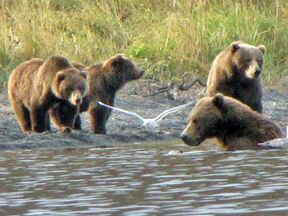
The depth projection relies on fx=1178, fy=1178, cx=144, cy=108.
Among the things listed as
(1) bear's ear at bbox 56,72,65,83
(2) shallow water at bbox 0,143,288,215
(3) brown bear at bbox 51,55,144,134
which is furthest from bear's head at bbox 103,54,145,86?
(2) shallow water at bbox 0,143,288,215

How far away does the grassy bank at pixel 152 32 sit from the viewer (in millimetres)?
16641

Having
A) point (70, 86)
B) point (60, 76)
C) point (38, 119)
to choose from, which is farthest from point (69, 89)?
point (38, 119)

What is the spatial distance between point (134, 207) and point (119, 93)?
7969mm

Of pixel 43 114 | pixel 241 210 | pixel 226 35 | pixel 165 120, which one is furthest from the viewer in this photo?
pixel 226 35

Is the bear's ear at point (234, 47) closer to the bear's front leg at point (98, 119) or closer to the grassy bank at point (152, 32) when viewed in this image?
the bear's front leg at point (98, 119)

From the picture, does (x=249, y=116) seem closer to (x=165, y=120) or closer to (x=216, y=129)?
(x=216, y=129)

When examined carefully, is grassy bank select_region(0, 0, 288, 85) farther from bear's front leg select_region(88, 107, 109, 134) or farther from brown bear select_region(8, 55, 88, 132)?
bear's front leg select_region(88, 107, 109, 134)

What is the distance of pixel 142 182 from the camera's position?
928cm

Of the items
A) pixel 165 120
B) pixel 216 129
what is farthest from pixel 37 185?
pixel 165 120

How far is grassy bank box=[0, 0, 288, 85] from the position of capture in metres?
16.6

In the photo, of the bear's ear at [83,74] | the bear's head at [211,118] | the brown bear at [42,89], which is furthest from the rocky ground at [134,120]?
the bear's head at [211,118]

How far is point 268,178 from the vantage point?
9141 millimetres

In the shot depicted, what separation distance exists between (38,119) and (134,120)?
157 centimetres

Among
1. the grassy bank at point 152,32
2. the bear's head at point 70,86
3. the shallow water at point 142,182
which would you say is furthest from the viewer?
the grassy bank at point 152,32
